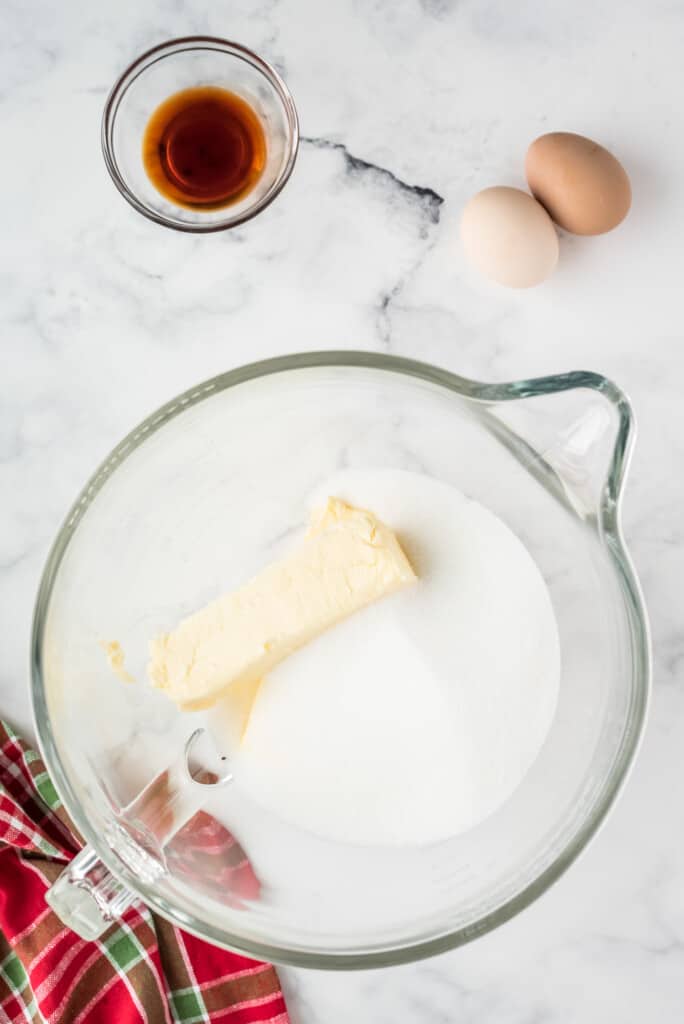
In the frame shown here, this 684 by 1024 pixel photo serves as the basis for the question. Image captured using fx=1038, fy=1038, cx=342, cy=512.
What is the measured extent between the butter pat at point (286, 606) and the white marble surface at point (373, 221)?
26 cm

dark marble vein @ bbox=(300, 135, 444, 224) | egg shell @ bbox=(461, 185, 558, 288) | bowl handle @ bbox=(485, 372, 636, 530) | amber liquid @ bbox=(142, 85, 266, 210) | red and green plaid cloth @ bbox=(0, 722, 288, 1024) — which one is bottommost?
red and green plaid cloth @ bbox=(0, 722, 288, 1024)

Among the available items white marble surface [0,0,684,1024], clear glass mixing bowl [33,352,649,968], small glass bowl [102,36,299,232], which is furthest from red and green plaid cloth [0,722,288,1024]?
small glass bowl [102,36,299,232]

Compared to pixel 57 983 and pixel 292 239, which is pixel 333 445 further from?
pixel 57 983

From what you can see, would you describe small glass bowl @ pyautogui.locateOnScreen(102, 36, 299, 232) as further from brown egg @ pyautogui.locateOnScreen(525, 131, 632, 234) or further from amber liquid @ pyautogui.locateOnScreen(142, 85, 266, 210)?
brown egg @ pyautogui.locateOnScreen(525, 131, 632, 234)

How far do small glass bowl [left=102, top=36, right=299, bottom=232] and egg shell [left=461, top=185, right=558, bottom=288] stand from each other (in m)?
0.21

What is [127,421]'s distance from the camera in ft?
3.78

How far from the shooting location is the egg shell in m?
1.07

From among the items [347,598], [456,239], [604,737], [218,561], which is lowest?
[604,737]

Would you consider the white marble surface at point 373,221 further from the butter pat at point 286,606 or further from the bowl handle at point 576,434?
the butter pat at point 286,606

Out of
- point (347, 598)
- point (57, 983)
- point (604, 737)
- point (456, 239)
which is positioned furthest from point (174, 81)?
point (57, 983)

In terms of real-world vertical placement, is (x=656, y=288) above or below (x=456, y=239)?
below

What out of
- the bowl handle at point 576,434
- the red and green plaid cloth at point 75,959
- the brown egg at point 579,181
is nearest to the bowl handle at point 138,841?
the red and green plaid cloth at point 75,959

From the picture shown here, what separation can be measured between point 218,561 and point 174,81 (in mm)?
539

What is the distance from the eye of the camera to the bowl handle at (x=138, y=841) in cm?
99
